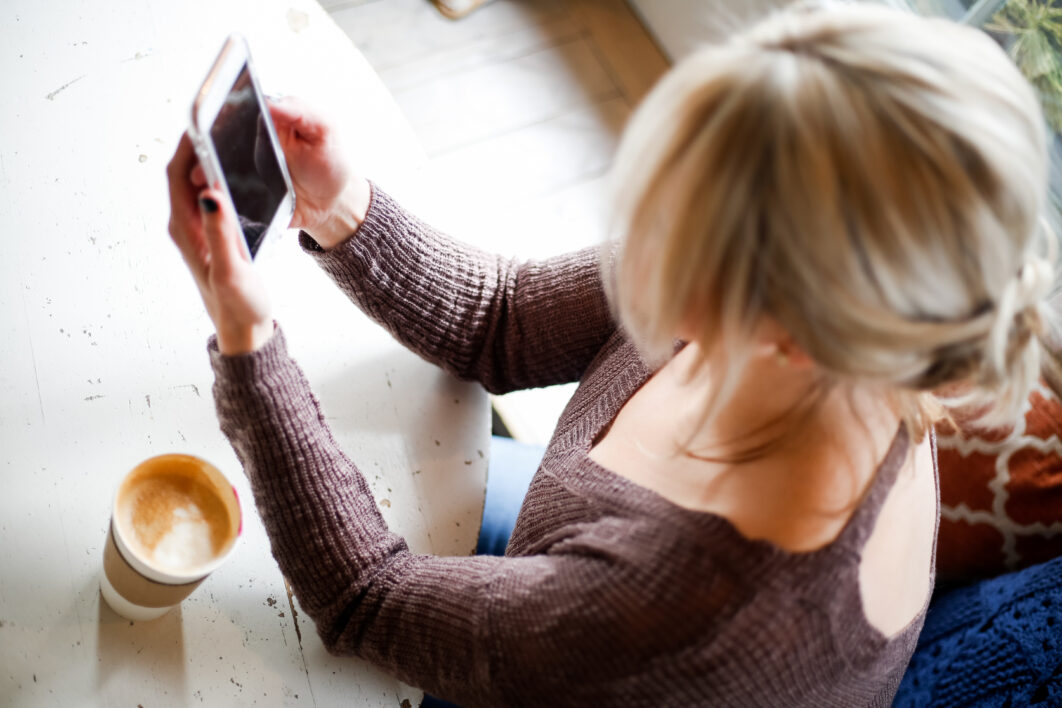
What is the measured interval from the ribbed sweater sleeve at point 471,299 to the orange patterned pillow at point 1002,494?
468 millimetres

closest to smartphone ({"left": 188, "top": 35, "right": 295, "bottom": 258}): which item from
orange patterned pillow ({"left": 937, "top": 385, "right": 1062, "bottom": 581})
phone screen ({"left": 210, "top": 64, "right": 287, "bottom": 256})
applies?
phone screen ({"left": 210, "top": 64, "right": 287, "bottom": 256})

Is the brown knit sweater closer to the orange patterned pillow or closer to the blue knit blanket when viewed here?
the blue knit blanket

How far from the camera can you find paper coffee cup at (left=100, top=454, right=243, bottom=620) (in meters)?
0.61

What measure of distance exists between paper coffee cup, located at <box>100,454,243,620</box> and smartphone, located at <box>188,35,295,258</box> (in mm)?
197

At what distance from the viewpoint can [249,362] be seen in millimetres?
689

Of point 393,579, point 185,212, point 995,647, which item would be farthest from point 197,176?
point 995,647

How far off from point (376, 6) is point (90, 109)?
4.06 ft

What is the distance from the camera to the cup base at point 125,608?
65 cm

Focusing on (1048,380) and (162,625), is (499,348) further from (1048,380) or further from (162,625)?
(1048,380)

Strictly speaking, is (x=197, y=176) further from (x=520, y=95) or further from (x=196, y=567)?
(x=520, y=95)

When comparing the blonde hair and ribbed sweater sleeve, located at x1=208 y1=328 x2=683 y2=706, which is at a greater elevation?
the blonde hair

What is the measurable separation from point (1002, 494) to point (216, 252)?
0.88 meters

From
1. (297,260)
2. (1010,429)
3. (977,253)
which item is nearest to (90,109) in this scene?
(297,260)

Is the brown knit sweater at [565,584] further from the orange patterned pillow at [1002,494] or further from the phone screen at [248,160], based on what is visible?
the orange patterned pillow at [1002,494]
